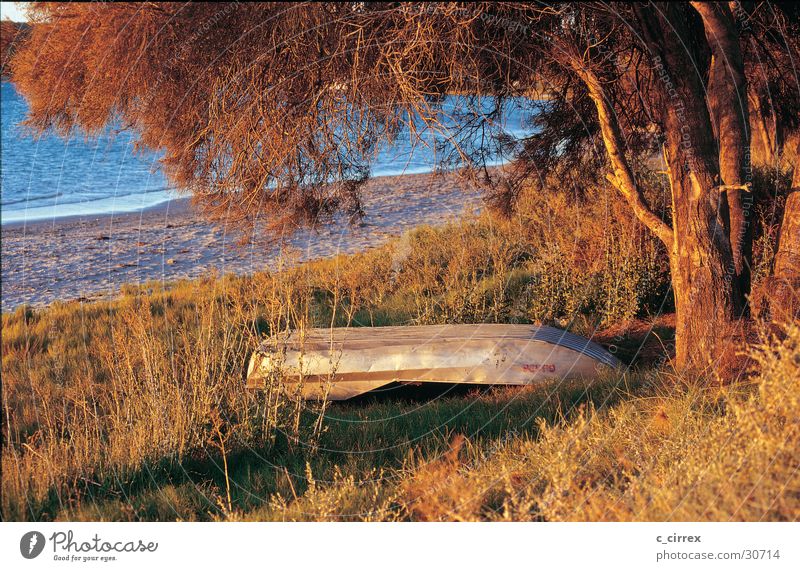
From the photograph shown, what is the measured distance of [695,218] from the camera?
17.6 feet

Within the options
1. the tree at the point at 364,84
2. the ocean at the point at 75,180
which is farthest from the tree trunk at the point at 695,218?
the ocean at the point at 75,180

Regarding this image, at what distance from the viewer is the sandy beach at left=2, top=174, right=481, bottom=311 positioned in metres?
10.3

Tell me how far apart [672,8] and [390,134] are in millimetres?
2169

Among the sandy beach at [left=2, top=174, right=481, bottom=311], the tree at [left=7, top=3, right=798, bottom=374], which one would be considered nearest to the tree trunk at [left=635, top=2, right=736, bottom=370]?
the tree at [left=7, top=3, right=798, bottom=374]

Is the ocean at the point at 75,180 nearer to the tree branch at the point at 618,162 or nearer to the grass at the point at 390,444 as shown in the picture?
the tree branch at the point at 618,162

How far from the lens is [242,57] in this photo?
4906 mm

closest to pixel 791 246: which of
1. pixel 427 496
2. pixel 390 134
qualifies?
Result: pixel 390 134

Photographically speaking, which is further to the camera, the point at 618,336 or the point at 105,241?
the point at 105,241

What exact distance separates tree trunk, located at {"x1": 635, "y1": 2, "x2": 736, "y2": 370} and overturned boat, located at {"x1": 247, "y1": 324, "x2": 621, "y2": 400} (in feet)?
2.33

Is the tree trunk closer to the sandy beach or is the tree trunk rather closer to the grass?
the grass

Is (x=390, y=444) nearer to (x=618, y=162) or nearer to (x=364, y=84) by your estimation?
(x=364, y=84)

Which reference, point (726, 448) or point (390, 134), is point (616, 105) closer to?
point (390, 134)

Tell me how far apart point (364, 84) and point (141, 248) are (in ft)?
29.8


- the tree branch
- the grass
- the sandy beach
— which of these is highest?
the tree branch
